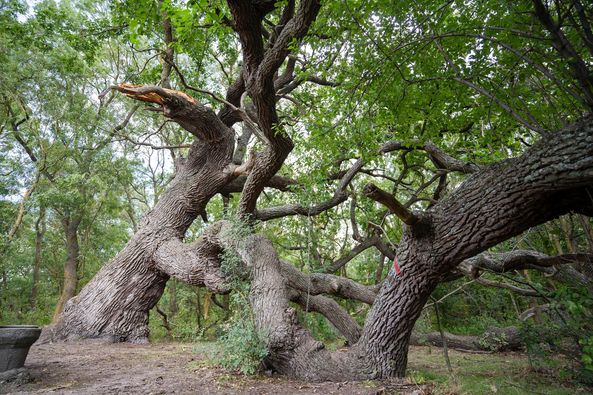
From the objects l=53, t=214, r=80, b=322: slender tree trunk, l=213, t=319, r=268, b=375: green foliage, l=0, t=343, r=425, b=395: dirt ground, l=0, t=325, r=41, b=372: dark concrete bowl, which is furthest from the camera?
l=53, t=214, r=80, b=322: slender tree trunk

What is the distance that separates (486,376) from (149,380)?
418cm

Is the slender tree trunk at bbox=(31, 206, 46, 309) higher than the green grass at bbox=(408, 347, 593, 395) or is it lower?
higher

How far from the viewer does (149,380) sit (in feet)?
11.9

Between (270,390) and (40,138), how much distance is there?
1128 cm

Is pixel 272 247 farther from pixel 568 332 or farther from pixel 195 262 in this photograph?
pixel 568 332

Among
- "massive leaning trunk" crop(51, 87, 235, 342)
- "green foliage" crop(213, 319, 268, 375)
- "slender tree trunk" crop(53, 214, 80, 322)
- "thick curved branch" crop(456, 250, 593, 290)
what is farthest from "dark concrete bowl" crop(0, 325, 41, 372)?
"slender tree trunk" crop(53, 214, 80, 322)

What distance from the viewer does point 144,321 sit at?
266 inches

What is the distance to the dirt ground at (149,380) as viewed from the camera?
3.25 metres

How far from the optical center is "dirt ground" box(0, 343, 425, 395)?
10.7 ft

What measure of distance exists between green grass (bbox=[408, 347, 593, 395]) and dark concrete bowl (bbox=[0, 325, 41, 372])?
4152 millimetres

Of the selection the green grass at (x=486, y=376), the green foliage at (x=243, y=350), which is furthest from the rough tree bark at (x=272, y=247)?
the green grass at (x=486, y=376)

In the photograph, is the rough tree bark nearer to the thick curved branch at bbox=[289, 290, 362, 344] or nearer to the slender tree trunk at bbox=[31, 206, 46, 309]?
the thick curved branch at bbox=[289, 290, 362, 344]

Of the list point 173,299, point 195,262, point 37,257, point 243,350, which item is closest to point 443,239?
point 243,350

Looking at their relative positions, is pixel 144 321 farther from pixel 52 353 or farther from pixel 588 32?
pixel 588 32
